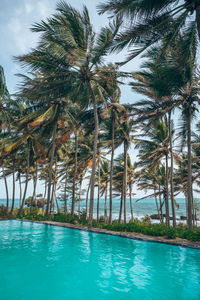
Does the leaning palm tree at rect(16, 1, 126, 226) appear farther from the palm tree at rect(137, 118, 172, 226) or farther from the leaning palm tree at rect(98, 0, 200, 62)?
the palm tree at rect(137, 118, 172, 226)

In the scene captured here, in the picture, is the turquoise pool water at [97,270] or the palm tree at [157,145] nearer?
the turquoise pool water at [97,270]

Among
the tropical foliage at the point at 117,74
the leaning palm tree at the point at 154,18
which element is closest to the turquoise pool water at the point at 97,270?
the tropical foliage at the point at 117,74

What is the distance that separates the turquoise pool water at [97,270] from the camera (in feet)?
14.5

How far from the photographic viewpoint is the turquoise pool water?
14.5ft

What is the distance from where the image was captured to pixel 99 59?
11.5 m

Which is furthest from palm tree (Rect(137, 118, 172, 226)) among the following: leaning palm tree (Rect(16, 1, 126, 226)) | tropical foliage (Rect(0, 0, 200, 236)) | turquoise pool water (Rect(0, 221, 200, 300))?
turquoise pool water (Rect(0, 221, 200, 300))

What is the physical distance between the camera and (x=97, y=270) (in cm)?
578

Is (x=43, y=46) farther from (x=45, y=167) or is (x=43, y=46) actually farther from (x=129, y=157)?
(x=45, y=167)

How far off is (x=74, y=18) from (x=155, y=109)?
22.0ft

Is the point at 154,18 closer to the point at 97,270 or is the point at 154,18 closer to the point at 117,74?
the point at 117,74

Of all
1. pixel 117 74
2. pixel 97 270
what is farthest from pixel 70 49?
pixel 97 270

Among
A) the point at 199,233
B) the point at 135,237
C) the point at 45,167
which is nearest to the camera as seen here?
the point at 199,233

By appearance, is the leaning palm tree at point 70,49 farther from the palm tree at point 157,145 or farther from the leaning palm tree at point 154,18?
the palm tree at point 157,145

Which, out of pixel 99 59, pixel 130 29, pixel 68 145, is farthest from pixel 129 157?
pixel 130 29
